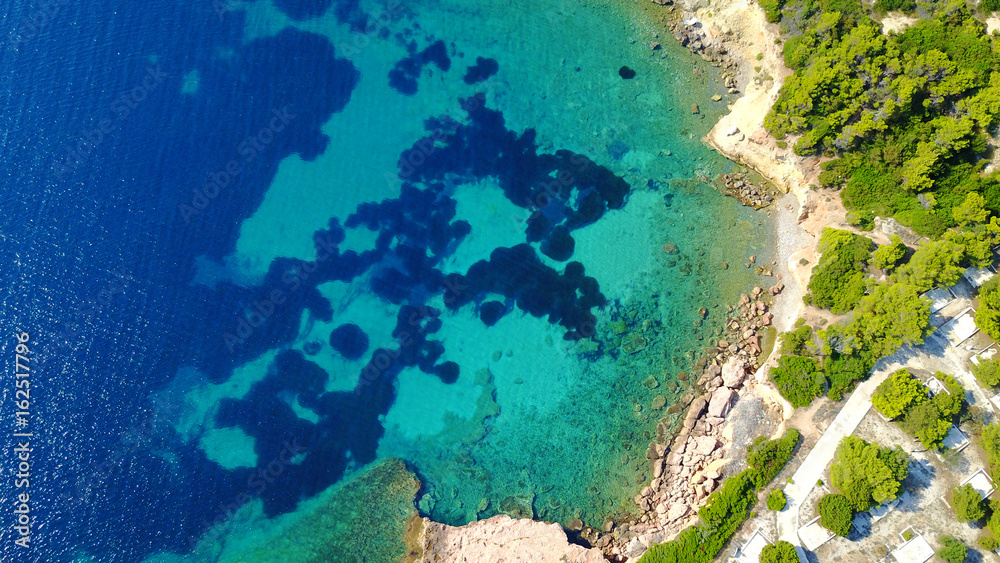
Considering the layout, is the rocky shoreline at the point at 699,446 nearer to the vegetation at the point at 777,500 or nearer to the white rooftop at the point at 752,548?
the vegetation at the point at 777,500

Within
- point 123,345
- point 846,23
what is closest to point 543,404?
point 123,345

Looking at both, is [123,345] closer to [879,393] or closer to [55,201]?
[55,201]

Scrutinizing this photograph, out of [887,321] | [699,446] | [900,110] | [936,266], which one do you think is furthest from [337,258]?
[900,110]

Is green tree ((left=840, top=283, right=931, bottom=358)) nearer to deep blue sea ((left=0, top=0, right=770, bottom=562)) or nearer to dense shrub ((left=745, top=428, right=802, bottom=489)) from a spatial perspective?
dense shrub ((left=745, top=428, right=802, bottom=489))

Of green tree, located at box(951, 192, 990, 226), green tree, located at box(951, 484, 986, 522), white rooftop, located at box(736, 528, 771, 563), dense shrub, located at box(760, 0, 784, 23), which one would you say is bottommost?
white rooftop, located at box(736, 528, 771, 563)

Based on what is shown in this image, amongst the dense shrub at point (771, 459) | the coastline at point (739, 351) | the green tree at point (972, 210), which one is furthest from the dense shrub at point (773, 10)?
the dense shrub at point (771, 459)

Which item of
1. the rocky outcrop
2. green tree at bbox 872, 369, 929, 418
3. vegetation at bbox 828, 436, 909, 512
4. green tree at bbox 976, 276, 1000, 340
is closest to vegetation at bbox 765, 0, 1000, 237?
green tree at bbox 976, 276, 1000, 340
